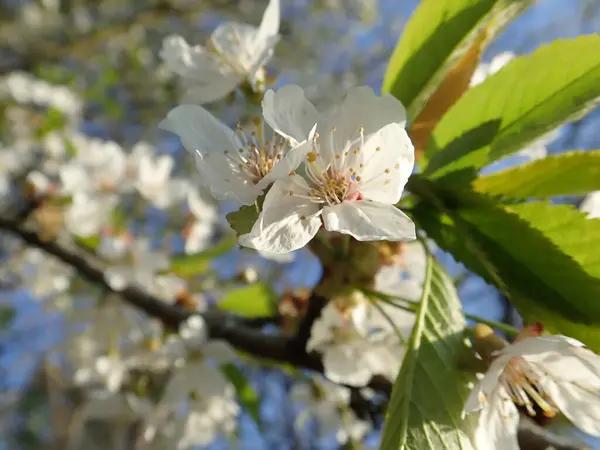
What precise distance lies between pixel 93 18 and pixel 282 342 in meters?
3.85

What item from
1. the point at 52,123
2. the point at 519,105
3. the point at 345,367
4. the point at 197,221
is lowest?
the point at 52,123

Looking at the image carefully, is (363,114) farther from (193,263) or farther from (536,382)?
(193,263)

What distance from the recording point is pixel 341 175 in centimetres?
64

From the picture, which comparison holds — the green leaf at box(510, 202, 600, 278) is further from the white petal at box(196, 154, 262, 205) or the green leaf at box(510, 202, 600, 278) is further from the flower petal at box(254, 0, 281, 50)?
the flower petal at box(254, 0, 281, 50)

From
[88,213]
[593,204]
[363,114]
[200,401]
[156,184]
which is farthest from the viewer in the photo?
[156,184]

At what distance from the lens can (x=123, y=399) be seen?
1301 millimetres

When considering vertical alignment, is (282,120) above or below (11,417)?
above

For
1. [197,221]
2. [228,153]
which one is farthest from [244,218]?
[197,221]

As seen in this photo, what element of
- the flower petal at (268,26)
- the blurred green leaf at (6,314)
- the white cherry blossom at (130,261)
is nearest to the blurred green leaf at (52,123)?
the blurred green leaf at (6,314)

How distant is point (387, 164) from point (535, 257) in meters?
0.18

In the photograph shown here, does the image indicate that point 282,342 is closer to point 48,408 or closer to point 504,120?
point 504,120

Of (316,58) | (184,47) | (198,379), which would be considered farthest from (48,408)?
(184,47)

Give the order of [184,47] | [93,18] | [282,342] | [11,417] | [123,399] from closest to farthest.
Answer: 1. [184,47]
2. [282,342]
3. [123,399]
4. [93,18]
5. [11,417]

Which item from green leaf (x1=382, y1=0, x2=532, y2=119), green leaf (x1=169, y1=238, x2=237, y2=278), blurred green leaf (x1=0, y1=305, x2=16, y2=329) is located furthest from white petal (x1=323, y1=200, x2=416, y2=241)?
blurred green leaf (x1=0, y1=305, x2=16, y2=329)
